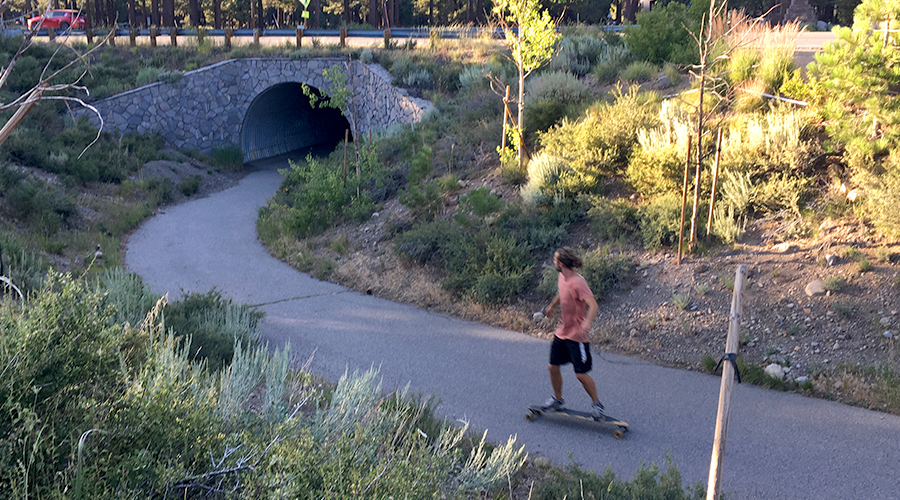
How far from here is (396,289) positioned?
33.1 ft

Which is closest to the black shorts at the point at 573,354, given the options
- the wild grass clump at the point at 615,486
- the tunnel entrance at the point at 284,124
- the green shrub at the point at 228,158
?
the wild grass clump at the point at 615,486

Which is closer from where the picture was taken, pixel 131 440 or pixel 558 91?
pixel 131 440

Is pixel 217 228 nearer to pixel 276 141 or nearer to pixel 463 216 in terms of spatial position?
pixel 463 216

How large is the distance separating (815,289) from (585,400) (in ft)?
10.4

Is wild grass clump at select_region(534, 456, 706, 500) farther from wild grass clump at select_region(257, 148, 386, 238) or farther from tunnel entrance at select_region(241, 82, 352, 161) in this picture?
tunnel entrance at select_region(241, 82, 352, 161)

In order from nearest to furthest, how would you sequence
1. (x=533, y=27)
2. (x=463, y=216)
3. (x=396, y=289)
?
(x=396, y=289) < (x=463, y=216) < (x=533, y=27)

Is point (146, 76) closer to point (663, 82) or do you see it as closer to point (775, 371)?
point (663, 82)

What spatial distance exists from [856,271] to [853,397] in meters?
1.97

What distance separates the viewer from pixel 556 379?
5.91m

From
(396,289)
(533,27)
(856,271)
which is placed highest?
(533,27)

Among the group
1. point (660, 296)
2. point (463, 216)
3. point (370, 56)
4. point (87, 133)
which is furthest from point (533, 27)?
point (87, 133)

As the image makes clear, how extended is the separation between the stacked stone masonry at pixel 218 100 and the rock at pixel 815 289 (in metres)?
15.2

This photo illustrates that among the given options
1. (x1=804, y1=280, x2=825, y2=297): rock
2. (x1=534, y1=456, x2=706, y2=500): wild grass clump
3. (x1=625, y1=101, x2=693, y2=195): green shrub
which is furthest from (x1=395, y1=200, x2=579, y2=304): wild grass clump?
(x1=534, y1=456, x2=706, y2=500): wild grass clump

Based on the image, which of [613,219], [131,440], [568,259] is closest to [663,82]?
[613,219]
